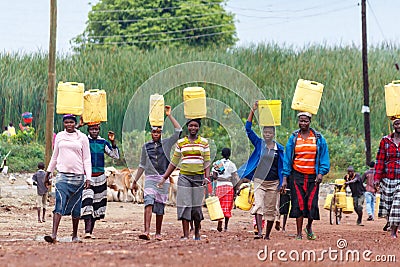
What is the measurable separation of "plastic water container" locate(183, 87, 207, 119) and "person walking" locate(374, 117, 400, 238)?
3.32 meters

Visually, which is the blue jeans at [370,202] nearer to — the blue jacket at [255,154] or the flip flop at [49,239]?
the blue jacket at [255,154]

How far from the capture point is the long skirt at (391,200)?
13938 millimetres

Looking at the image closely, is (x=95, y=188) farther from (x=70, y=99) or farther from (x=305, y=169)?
(x=305, y=169)

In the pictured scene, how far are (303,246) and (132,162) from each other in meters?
6.90

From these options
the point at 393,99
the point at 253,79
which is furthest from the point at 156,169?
the point at 253,79

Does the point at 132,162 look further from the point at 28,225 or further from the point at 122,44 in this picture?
the point at 122,44

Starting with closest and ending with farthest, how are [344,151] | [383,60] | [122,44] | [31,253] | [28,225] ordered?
[31,253], [28,225], [344,151], [383,60], [122,44]

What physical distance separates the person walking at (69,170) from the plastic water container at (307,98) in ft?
10.5

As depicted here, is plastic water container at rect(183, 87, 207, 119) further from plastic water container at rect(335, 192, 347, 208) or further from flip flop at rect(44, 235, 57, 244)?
plastic water container at rect(335, 192, 347, 208)

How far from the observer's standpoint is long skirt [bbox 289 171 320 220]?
12742 millimetres

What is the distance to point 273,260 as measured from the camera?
31.7 feet

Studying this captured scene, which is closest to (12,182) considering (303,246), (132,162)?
(132,162)

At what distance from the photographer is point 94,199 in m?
13.4

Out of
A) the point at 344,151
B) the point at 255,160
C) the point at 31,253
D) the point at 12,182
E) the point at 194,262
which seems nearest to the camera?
the point at 194,262
